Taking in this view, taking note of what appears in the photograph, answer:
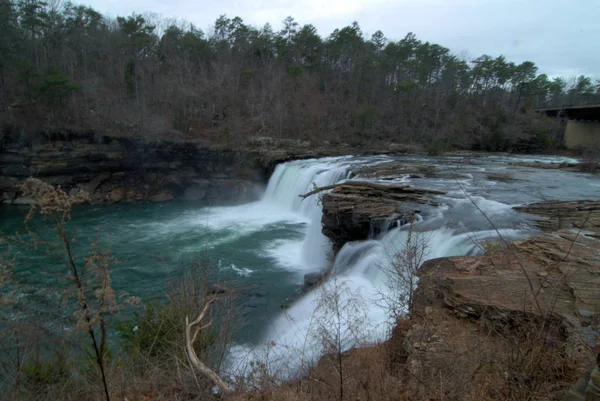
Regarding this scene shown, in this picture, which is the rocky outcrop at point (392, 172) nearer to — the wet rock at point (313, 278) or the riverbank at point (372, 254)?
the riverbank at point (372, 254)

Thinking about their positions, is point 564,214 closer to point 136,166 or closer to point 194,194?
point 194,194

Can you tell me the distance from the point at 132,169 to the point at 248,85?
1744 cm

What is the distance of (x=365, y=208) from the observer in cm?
968

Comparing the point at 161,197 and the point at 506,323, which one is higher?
the point at 506,323

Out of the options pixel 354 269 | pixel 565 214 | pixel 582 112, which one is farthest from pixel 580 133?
pixel 354 269

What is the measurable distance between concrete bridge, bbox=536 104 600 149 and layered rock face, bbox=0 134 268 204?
88.8ft

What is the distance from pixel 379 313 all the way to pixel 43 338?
5358mm

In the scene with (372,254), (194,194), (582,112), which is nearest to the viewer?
(372,254)

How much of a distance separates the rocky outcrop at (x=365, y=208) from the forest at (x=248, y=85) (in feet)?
49.8

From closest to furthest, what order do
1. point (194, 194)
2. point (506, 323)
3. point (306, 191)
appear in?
point (506, 323) → point (306, 191) → point (194, 194)

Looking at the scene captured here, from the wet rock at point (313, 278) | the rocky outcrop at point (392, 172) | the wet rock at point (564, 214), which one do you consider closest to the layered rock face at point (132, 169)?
the rocky outcrop at point (392, 172)

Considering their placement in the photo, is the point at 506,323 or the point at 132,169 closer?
the point at 506,323

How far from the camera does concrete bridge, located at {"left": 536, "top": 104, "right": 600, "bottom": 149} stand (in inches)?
1148

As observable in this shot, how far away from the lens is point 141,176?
21.5 m
